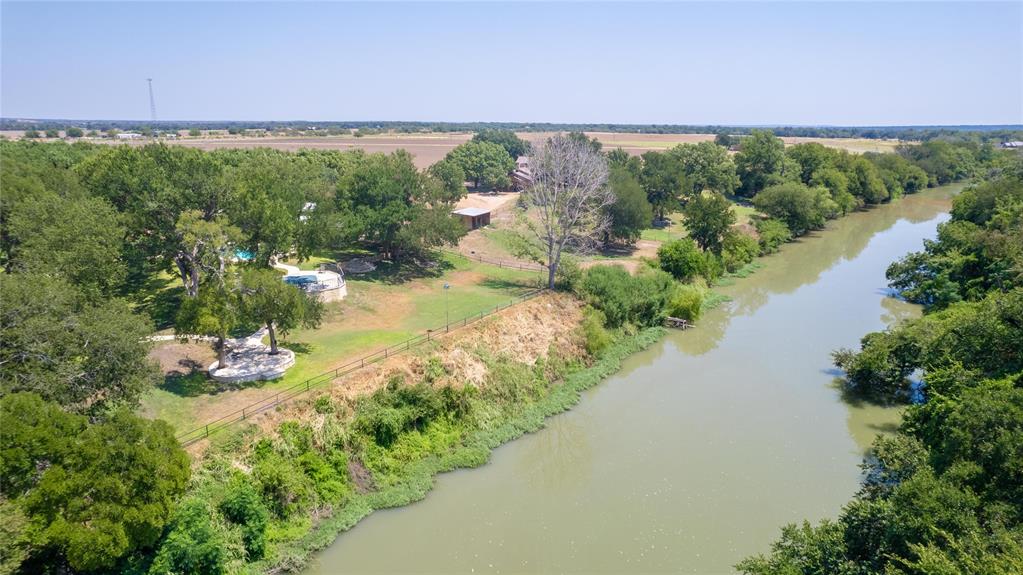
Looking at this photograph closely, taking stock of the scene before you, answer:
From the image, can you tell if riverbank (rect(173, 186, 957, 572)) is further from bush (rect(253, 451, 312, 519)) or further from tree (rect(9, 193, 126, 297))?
tree (rect(9, 193, 126, 297))

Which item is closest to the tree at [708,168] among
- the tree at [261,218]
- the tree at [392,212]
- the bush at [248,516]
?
the tree at [392,212]

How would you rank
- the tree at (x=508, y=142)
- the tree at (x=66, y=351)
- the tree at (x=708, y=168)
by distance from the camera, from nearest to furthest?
the tree at (x=66, y=351) → the tree at (x=708, y=168) → the tree at (x=508, y=142)

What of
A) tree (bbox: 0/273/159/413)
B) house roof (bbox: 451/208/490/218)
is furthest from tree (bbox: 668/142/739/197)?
tree (bbox: 0/273/159/413)

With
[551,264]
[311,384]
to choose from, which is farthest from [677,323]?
[311,384]

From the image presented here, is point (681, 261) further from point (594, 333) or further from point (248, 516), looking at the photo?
point (248, 516)

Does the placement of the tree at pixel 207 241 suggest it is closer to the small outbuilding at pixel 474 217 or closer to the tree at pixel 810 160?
the small outbuilding at pixel 474 217

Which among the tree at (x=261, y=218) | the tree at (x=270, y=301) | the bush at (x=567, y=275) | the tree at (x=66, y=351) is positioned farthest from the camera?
the bush at (x=567, y=275)
